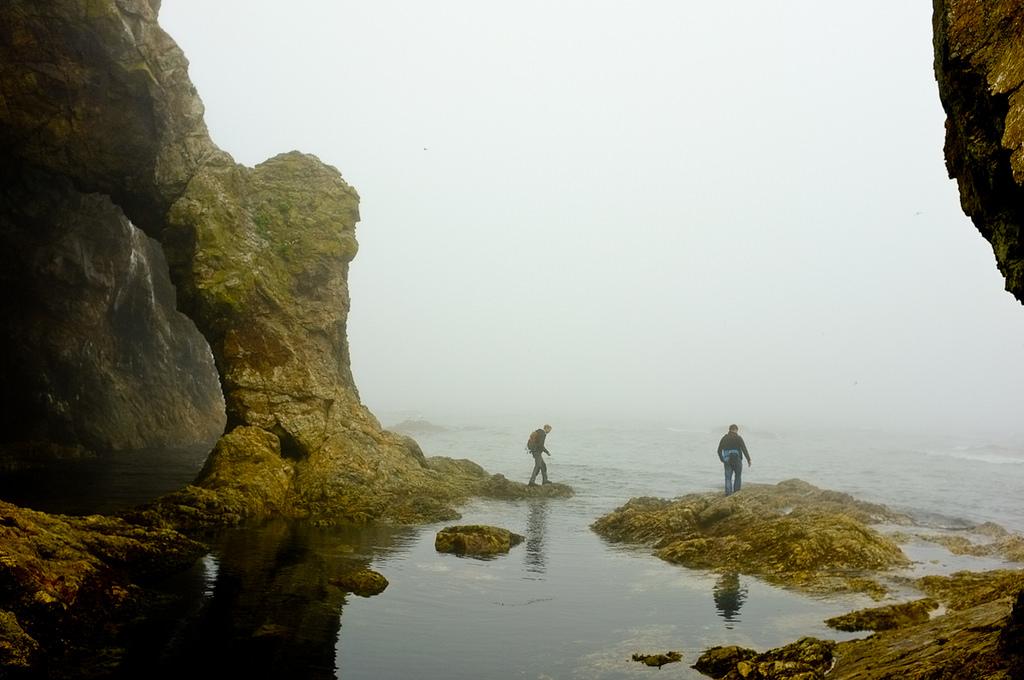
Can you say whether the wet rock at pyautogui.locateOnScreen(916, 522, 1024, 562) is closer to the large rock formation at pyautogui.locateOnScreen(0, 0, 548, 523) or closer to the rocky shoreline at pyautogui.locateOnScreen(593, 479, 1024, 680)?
the rocky shoreline at pyautogui.locateOnScreen(593, 479, 1024, 680)

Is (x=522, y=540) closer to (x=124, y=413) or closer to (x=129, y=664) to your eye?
(x=129, y=664)

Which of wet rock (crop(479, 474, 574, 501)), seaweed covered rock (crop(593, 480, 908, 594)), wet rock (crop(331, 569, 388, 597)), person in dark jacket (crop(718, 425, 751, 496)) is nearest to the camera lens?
wet rock (crop(331, 569, 388, 597))

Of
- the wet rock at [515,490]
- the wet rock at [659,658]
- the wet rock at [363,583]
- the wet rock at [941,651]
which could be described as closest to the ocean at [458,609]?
the wet rock at [659,658]

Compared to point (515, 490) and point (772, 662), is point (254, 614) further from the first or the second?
point (515, 490)

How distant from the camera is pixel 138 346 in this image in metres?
38.1

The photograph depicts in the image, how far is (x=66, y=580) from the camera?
9.65 metres

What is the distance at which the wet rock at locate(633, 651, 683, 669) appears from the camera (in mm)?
9129

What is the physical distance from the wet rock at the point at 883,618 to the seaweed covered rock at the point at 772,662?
171cm

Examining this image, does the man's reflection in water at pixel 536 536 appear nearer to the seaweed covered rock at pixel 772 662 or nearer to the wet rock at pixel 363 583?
the wet rock at pixel 363 583

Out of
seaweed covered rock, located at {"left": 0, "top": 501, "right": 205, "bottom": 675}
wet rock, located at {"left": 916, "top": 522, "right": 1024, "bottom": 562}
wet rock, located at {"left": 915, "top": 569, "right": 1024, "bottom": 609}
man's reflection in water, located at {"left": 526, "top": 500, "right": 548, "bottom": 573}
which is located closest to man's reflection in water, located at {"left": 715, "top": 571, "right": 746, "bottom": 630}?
wet rock, located at {"left": 915, "top": 569, "right": 1024, "bottom": 609}

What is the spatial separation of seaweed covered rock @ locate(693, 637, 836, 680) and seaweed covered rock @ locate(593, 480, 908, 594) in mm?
5001

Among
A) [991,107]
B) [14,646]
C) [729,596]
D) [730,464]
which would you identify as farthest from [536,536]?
[991,107]

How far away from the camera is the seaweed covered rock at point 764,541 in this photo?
14180 millimetres

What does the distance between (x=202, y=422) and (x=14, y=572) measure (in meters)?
36.7
